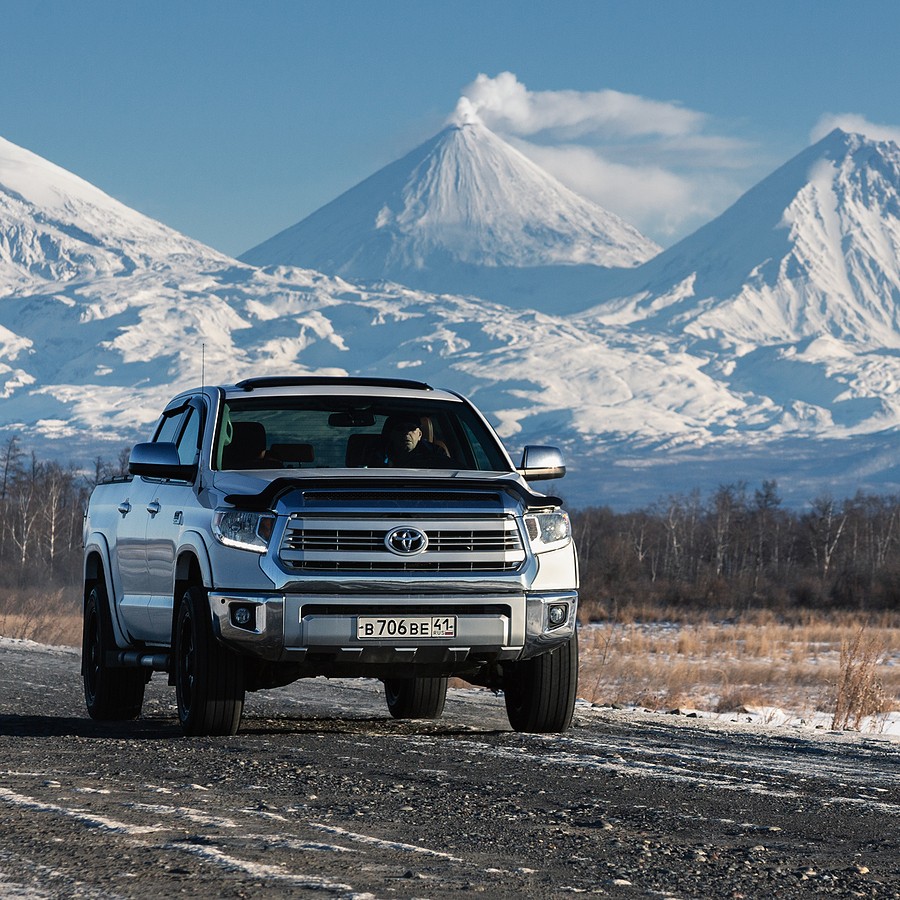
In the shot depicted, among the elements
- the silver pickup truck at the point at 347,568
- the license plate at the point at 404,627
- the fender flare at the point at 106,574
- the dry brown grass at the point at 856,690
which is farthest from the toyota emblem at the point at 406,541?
the dry brown grass at the point at 856,690

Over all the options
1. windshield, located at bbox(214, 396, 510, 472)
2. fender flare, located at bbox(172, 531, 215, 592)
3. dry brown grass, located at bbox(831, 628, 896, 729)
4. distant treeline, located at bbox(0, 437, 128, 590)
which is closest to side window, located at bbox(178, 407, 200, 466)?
windshield, located at bbox(214, 396, 510, 472)

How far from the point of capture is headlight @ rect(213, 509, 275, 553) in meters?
8.77

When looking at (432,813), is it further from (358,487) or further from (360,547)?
(358,487)

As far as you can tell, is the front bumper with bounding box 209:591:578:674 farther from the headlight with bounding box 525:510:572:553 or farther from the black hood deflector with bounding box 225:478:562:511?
the black hood deflector with bounding box 225:478:562:511

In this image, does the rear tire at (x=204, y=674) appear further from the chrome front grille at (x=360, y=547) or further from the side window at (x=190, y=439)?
the side window at (x=190, y=439)

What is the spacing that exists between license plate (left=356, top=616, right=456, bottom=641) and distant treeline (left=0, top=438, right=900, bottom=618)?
29.7 m

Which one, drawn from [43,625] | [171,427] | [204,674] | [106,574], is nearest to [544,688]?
[204,674]

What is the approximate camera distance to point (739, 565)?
121 meters

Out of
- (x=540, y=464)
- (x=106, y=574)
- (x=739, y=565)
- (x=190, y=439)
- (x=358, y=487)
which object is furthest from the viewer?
(x=739, y=565)

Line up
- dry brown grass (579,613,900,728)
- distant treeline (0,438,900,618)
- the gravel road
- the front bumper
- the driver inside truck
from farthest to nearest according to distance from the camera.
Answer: distant treeline (0,438,900,618) < dry brown grass (579,613,900,728) < the driver inside truck < the front bumper < the gravel road

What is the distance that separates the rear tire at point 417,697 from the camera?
11.5 m

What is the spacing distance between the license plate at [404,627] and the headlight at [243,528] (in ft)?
2.18

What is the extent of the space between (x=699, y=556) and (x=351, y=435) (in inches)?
4722

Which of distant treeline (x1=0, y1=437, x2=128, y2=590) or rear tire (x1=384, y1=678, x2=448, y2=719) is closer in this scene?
rear tire (x1=384, y1=678, x2=448, y2=719)
